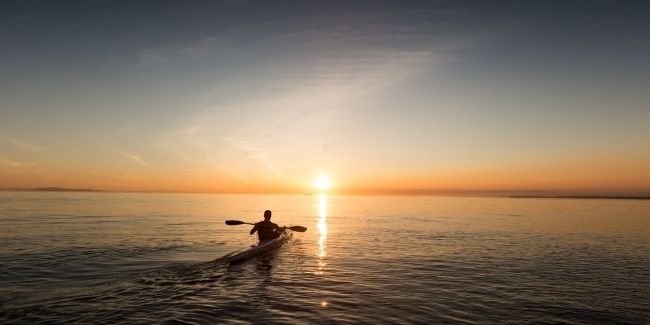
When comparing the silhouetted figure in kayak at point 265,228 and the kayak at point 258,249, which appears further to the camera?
the silhouetted figure in kayak at point 265,228

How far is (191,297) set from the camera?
15.5 metres

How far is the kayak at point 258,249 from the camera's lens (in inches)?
924

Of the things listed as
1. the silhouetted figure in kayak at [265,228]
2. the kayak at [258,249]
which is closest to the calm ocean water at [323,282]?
the kayak at [258,249]

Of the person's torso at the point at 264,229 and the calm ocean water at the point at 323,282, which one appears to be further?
the person's torso at the point at 264,229

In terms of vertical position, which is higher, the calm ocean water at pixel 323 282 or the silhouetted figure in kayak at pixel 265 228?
the silhouetted figure in kayak at pixel 265 228

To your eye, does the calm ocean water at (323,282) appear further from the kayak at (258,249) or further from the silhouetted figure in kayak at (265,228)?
the silhouetted figure in kayak at (265,228)

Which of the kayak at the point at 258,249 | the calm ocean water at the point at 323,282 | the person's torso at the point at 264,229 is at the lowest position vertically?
the calm ocean water at the point at 323,282

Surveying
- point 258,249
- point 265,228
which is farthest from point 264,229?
point 258,249

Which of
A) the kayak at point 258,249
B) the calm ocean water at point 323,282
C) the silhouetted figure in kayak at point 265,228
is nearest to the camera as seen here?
the calm ocean water at point 323,282

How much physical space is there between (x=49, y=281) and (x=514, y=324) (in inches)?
765

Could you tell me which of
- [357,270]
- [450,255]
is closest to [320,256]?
[357,270]

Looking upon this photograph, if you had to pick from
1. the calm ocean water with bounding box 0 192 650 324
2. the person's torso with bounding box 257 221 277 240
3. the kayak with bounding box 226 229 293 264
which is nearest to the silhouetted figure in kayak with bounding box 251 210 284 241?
the person's torso with bounding box 257 221 277 240

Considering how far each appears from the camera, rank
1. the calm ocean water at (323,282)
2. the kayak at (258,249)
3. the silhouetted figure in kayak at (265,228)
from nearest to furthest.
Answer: the calm ocean water at (323,282), the kayak at (258,249), the silhouetted figure in kayak at (265,228)

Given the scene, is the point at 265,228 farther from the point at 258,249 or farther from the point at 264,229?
the point at 258,249
